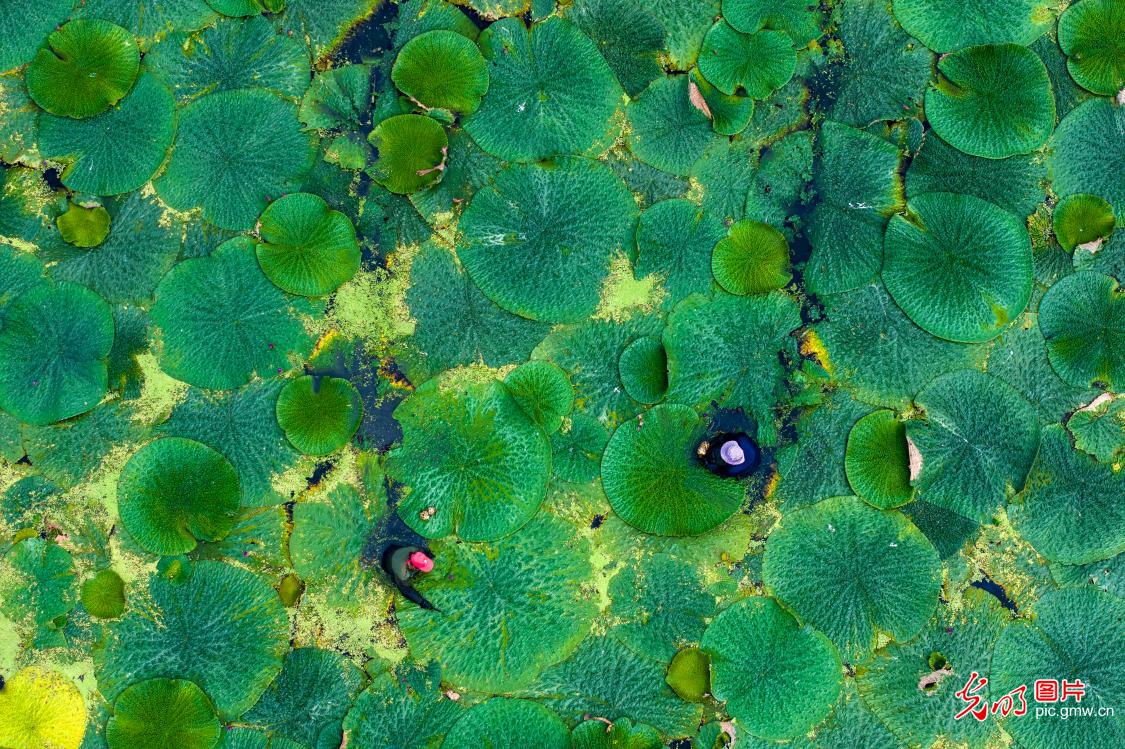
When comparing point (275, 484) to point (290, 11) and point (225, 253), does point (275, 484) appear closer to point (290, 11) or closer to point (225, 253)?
point (225, 253)

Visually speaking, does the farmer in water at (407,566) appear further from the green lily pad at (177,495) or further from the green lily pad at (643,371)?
the green lily pad at (643,371)

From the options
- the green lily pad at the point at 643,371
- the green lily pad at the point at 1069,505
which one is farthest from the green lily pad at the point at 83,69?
the green lily pad at the point at 1069,505

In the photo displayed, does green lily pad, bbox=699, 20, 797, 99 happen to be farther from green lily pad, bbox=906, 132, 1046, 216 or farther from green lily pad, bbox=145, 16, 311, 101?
green lily pad, bbox=145, 16, 311, 101

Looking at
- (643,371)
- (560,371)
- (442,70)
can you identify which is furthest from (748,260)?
(442,70)

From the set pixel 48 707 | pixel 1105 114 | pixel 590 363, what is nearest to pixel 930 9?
pixel 1105 114

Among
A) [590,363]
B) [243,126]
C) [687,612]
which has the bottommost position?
[687,612]

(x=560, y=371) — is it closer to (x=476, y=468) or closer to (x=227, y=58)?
(x=476, y=468)

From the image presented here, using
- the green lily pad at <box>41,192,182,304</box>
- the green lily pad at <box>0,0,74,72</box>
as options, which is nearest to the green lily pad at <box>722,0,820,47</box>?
→ the green lily pad at <box>41,192,182,304</box>
